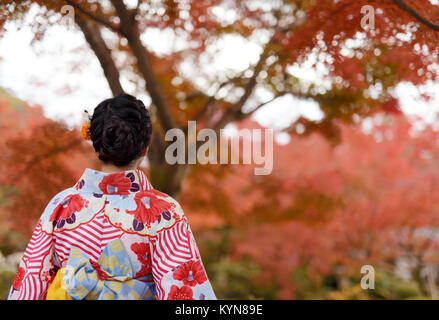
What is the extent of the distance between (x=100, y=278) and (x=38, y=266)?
0.25 meters

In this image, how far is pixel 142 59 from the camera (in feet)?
13.4

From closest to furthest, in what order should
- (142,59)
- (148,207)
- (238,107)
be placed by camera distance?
(148,207), (142,59), (238,107)

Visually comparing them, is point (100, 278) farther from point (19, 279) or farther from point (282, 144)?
point (282, 144)

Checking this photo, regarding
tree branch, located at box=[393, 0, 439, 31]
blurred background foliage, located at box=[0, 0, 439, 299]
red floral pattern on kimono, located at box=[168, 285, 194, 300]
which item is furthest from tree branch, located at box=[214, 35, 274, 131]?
red floral pattern on kimono, located at box=[168, 285, 194, 300]

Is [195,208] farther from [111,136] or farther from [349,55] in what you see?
[111,136]

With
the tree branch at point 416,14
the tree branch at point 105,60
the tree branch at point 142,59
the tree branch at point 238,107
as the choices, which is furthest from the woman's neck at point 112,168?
the tree branch at point 238,107

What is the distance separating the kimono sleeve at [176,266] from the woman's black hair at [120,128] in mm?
350

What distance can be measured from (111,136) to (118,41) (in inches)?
174

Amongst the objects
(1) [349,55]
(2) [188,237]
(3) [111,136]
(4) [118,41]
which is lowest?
(2) [188,237]

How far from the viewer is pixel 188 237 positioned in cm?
176

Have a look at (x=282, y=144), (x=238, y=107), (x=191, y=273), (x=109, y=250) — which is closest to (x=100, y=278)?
(x=109, y=250)

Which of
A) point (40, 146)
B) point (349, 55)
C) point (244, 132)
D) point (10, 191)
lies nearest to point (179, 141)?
point (40, 146)

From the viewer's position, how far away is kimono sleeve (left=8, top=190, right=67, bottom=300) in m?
1.67

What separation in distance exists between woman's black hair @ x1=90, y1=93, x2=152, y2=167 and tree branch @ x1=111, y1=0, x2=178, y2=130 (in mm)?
2143
